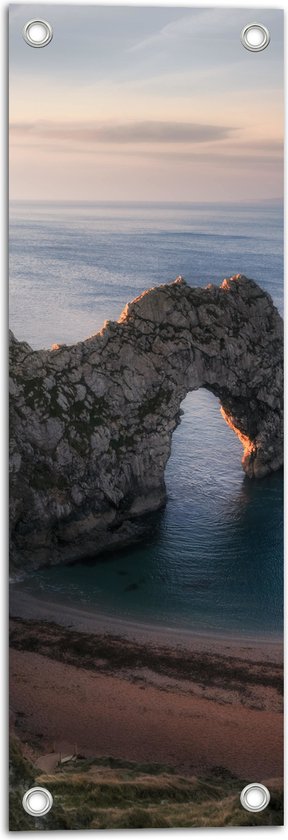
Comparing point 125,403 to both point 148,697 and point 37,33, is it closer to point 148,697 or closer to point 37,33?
point 148,697

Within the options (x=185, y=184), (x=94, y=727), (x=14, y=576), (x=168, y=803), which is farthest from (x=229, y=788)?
(x=185, y=184)

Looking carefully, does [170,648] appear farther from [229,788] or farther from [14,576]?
[229,788]

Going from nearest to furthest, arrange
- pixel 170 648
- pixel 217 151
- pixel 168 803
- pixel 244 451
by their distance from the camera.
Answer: pixel 168 803 → pixel 217 151 → pixel 170 648 → pixel 244 451

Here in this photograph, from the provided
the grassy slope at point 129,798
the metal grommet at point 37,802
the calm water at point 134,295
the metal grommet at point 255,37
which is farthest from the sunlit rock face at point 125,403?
the metal grommet at point 37,802

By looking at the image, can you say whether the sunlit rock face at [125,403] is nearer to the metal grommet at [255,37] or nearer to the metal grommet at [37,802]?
the metal grommet at [255,37]

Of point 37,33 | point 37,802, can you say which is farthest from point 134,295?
point 37,802

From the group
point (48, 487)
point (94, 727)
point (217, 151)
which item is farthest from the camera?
point (48, 487)
